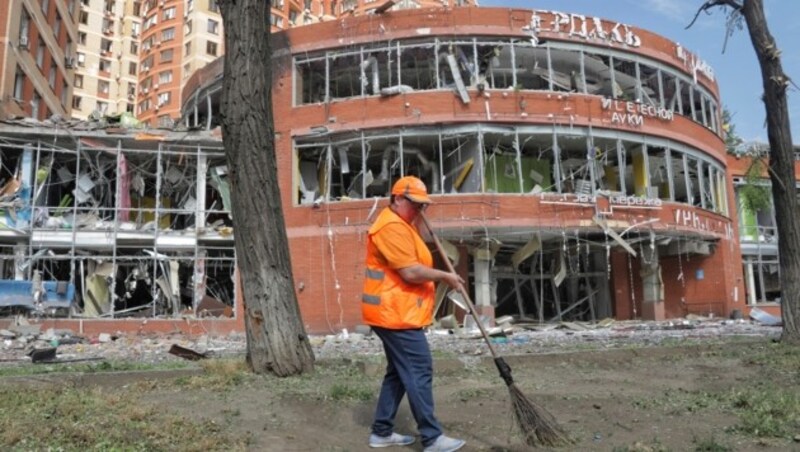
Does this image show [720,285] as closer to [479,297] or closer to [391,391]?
[479,297]

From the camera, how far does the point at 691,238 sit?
75.3 ft

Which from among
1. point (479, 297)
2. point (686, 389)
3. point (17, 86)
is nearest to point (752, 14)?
point (686, 389)

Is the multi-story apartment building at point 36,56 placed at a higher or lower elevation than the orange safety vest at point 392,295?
higher

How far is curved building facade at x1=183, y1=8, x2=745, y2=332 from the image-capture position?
2042cm

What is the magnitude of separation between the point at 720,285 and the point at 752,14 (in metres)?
16.4

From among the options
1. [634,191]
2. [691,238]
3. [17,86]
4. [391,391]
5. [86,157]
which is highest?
[17,86]

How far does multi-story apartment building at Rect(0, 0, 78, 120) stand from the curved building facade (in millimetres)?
7984

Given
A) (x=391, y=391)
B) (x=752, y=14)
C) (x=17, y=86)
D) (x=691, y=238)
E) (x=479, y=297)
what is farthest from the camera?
(x=17, y=86)

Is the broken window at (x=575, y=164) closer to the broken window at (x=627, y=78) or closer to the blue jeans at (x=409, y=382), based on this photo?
the broken window at (x=627, y=78)

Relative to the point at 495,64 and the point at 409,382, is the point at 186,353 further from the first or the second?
the point at 495,64

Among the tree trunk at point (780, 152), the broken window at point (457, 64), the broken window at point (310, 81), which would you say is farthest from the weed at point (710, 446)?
the broken window at point (310, 81)

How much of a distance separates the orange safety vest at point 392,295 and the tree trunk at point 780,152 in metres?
8.25

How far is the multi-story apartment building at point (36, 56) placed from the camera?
82.7 ft

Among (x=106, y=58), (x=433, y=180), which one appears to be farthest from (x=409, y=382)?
(x=106, y=58)
